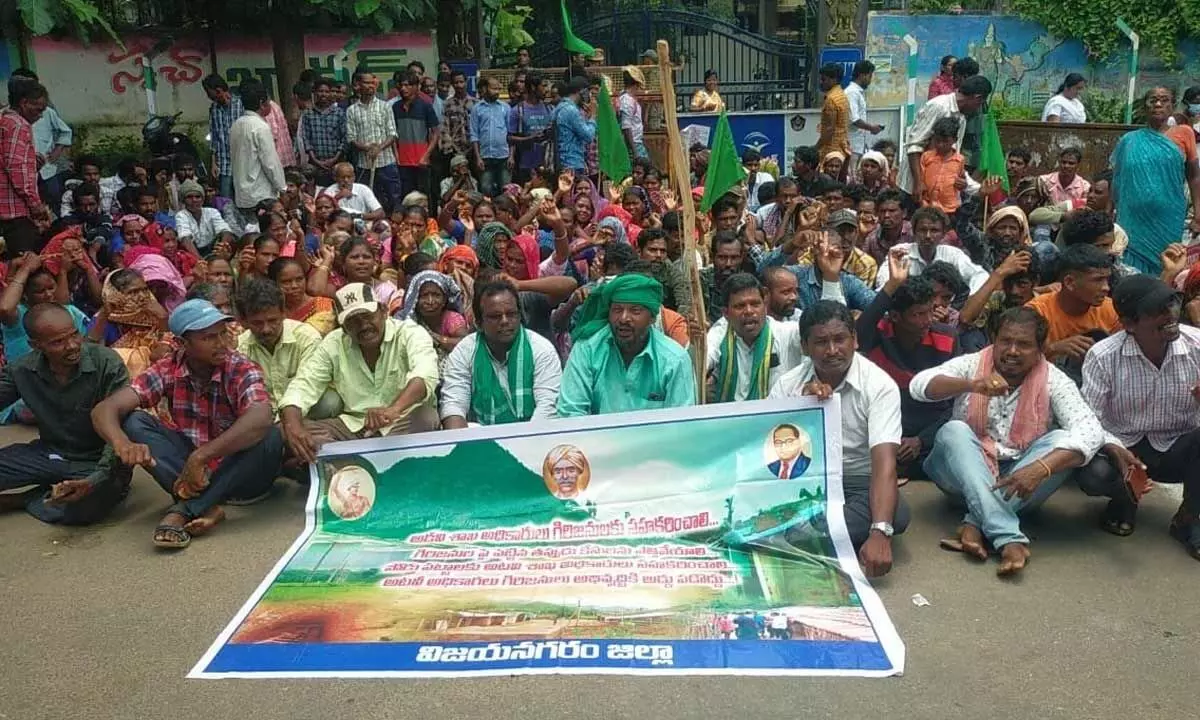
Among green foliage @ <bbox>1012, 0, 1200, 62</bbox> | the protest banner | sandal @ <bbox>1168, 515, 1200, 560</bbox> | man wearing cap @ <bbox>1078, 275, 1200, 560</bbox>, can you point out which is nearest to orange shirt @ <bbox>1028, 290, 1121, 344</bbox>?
man wearing cap @ <bbox>1078, 275, 1200, 560</bbox>

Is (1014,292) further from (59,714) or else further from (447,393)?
(59,714)

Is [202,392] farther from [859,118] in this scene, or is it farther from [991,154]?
[859,118]

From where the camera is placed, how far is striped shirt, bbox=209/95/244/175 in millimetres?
9883

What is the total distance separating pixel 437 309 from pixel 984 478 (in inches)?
121

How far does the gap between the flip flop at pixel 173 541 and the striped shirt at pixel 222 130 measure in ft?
19.7

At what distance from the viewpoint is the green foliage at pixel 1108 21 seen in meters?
19.2

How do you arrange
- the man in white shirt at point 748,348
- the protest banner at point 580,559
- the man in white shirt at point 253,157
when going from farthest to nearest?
the man in white shirt at point 253,157 → the man in white shirt at point 748,348 → the protest banner at point 580,559

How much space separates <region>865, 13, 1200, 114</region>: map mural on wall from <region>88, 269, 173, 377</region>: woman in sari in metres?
15.5

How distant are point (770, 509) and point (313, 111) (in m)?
8.10

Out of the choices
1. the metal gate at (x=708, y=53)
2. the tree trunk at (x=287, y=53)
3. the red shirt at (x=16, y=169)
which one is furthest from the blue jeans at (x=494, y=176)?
the metal gate at (x=708, y=53)

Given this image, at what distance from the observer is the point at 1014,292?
5.87 metres

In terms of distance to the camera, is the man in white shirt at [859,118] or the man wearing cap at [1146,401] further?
the man in white shirt at [859,118]

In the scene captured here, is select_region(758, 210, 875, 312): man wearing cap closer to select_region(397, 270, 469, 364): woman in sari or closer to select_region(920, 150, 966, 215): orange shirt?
select_region(397, 270, 469, 364): woman in sari

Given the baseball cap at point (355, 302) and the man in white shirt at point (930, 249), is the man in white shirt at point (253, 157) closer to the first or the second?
the baseball cap at point (355, 302)
